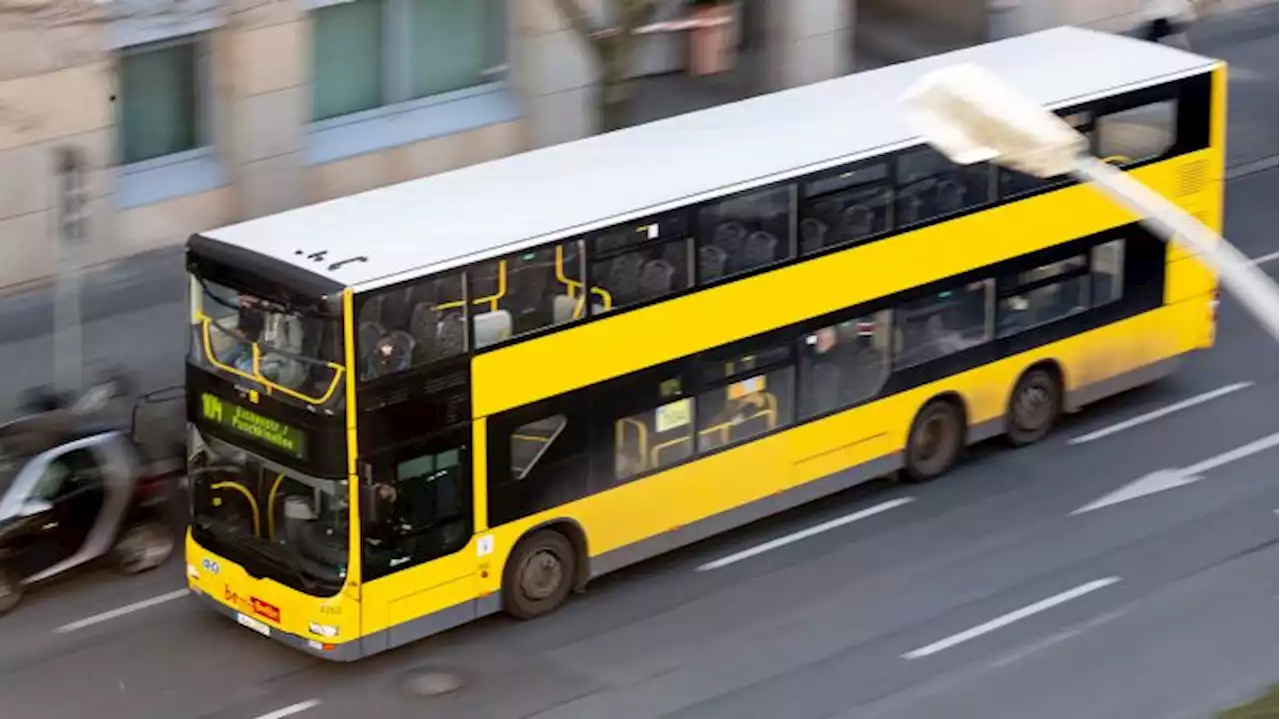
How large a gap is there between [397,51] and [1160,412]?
10.5 meters

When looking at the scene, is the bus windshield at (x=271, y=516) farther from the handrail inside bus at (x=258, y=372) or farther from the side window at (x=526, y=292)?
the side window at (x=526, y=292)

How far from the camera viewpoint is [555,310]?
19.6m

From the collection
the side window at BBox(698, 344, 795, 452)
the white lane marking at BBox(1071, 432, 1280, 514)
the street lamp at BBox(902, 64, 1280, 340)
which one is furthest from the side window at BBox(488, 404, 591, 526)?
the street lamp at BBox(902, 64, 1280, 340)

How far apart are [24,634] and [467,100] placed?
12248 millimetres

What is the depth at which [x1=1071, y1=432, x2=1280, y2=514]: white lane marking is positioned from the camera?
22.6 metres

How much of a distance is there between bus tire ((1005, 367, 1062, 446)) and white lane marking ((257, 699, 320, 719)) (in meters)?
7.82

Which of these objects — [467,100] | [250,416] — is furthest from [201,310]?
[467,100]

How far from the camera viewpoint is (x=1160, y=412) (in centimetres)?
2472

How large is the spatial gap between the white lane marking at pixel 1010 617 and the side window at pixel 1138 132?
4615 mm

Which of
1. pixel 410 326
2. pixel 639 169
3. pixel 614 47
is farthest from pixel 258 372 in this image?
pixel 614 47

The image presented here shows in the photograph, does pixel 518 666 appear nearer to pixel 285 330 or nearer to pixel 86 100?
pixel 285 330

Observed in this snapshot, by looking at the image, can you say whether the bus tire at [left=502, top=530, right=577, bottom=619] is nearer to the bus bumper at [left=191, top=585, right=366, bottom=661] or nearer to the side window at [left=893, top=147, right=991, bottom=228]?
the bus bumper at [left=191, top=585, right=366, bottom=661]

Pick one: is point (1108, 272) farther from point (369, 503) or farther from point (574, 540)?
point (369, 503)

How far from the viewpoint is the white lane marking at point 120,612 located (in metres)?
20.1
